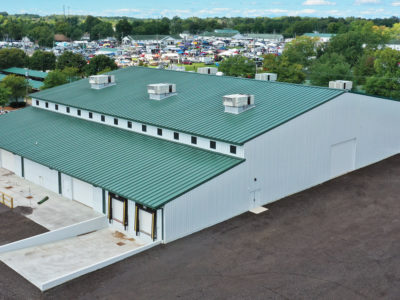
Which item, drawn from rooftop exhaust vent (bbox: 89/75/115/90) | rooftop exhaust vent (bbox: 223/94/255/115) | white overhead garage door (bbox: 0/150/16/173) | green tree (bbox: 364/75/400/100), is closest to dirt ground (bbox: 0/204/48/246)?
white overhead garage door (bbox: 0/150/16/173)

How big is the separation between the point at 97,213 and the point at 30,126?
18354 millimetres

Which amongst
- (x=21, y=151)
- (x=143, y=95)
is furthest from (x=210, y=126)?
(x=21, y=151)

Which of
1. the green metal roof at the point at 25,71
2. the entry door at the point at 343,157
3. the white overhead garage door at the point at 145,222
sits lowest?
the white overhead garage door at the point at 145,222

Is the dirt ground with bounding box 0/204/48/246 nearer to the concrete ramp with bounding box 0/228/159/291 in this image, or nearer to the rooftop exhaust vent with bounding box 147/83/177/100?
the concrete ramp with bounding box 0/228/159/291

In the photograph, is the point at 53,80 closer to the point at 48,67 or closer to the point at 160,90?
the point at 48,67

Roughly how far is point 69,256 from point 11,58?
10017cm

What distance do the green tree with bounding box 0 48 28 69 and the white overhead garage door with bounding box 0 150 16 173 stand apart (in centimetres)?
7638

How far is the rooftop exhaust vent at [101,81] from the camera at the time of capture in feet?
172

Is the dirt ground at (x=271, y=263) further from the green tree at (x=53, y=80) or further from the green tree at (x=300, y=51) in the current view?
the green tree at (x=300, y=51)

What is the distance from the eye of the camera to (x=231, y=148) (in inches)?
1336

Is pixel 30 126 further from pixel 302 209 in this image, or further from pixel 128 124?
pixel 302 209

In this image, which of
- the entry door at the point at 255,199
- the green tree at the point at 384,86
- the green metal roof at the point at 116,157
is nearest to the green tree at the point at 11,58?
the green metal roof at the point at 116,157

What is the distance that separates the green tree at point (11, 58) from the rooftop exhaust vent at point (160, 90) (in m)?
83.2

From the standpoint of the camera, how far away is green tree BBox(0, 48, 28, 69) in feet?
372
